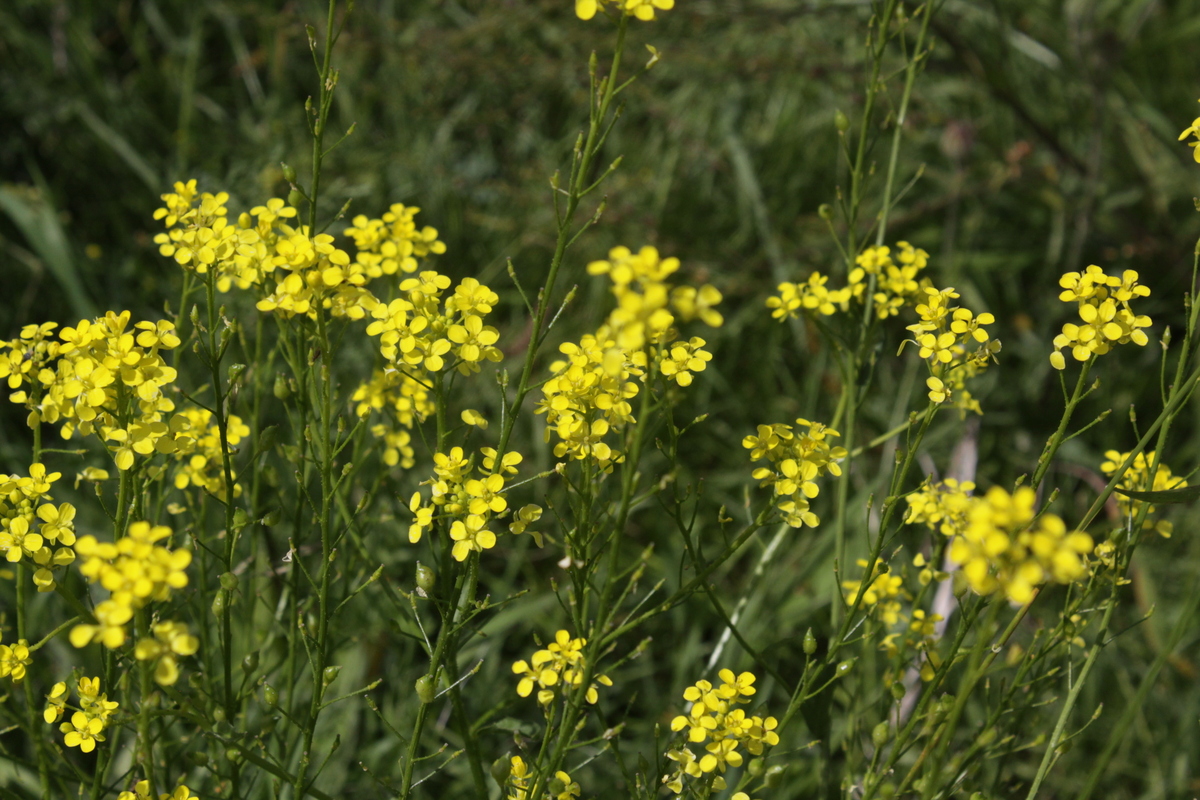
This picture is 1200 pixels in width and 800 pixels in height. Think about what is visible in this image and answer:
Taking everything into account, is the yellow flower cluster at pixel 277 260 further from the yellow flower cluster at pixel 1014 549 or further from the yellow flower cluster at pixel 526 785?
the yellow flower cluster at pixel 1014 549

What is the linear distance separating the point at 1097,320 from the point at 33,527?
1.62 meters

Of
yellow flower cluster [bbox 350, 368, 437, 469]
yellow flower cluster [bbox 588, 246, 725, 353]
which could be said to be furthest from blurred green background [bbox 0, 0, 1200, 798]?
yellow flower cluster [bbox 588, 246, 725, 353]

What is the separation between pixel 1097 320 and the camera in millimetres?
1394

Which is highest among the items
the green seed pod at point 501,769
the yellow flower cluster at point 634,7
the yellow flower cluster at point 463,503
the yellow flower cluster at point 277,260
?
the yellow flower cluster at point 634,7

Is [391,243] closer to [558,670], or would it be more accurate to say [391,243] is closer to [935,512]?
[558,670]

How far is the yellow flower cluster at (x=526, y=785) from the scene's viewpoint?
54.8 inches

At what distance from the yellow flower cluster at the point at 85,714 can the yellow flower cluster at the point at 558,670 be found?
22.0 inches

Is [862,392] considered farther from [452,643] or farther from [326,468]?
[326,468]

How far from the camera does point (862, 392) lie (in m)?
1.80

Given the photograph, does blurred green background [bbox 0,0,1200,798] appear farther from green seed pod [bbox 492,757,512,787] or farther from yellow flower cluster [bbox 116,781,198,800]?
yellow flower cluster [bbox 116,781,198,800]

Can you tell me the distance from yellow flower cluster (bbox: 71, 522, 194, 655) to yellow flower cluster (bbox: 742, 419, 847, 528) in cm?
77

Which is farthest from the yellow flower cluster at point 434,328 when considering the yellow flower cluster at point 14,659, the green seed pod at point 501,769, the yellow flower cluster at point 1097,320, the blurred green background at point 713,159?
the blurred green background at point 713,159

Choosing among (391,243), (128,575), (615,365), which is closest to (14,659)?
(128,575)

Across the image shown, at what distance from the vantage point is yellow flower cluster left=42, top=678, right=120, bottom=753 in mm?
1318
